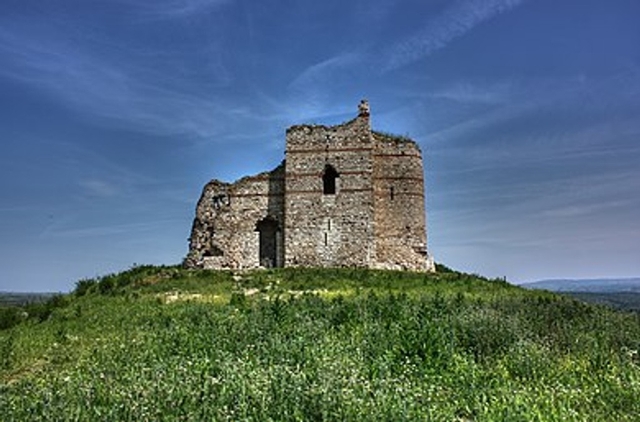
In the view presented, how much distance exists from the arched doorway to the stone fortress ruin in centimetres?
6

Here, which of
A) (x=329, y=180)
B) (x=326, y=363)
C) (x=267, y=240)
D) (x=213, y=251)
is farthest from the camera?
(x=267, y=240)

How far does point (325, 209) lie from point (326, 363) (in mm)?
23953

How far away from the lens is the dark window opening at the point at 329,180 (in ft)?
107

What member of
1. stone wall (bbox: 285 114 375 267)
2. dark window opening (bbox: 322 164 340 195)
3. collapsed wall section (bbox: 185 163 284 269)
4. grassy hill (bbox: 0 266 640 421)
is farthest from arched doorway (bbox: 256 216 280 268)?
grassy hill (bbox: 0 266 640 421)

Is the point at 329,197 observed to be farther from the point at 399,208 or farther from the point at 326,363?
the point at 326,363

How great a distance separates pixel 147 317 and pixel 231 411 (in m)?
9.66

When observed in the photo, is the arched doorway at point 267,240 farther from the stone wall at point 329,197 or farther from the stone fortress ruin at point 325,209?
the stone wall at point 329,197

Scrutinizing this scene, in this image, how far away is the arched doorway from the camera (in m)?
33.8

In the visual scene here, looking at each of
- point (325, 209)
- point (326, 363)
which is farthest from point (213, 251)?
point (326, 363)

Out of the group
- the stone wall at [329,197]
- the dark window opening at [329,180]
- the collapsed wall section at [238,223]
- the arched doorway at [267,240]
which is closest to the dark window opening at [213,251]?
the collapsed wall section at [238,223]

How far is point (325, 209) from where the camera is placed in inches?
1259

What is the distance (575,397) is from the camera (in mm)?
7406

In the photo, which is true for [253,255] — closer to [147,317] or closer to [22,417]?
[147,317]

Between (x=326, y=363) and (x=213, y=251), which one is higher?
(x=213, y=251)
